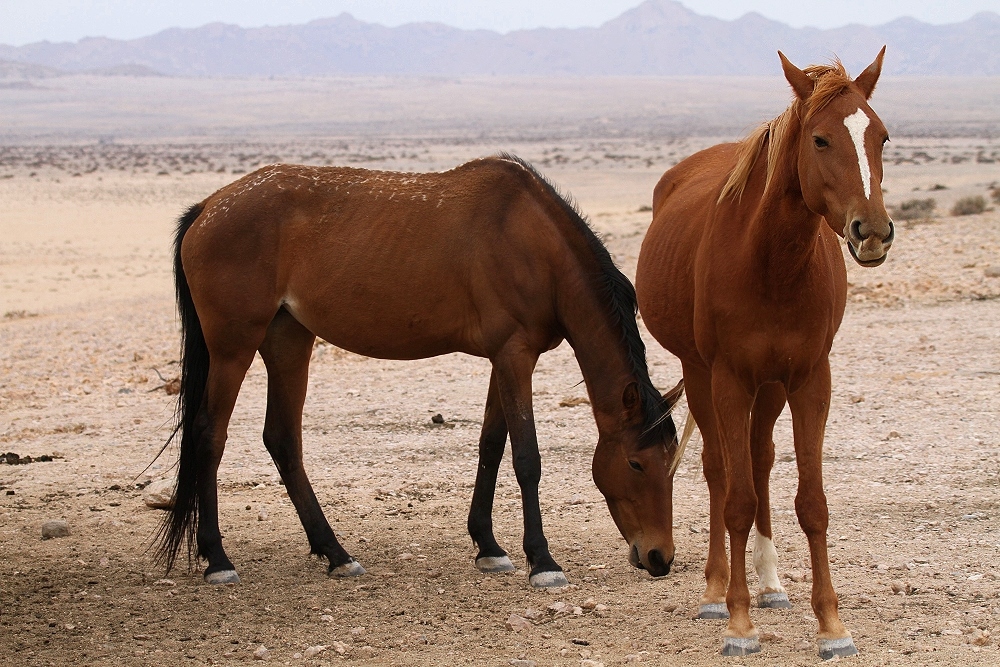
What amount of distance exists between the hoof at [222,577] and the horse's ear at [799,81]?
3995 millimetres

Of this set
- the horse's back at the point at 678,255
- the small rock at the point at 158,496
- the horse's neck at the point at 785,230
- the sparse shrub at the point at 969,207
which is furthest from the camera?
the sparse shrub at the point at 969,207

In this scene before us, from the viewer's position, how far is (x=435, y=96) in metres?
185

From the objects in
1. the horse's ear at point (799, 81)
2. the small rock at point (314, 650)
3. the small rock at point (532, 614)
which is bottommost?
the small rock at point (314, 650)

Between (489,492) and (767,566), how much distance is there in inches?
66.1

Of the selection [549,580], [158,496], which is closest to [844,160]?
[549,580]

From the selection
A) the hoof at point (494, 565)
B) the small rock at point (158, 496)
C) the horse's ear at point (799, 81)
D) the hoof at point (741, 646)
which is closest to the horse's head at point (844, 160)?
the horse's ear at point (799, 81)

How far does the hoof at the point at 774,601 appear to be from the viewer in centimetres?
551

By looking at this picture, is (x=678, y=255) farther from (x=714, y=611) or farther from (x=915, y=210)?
(x=915, y=210)

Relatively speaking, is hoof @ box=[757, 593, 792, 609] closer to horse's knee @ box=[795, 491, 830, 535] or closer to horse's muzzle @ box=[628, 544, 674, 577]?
horse's muzzle @ box=[628, 544, 674, 577]

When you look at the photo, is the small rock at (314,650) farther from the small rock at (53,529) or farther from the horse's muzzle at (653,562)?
the small rock at (53,529)

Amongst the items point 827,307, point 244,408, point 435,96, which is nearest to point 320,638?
point 827,307

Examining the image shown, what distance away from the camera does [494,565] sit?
636 cm

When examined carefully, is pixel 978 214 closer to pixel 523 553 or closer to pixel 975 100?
pixel 523 553

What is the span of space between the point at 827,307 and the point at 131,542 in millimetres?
4430
